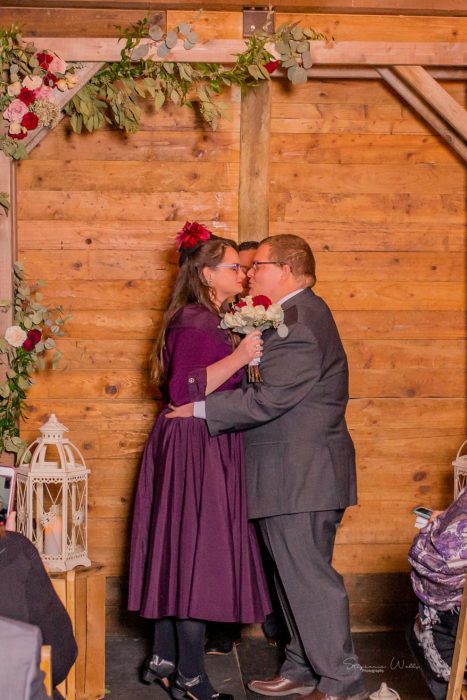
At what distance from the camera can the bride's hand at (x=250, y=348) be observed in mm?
3428

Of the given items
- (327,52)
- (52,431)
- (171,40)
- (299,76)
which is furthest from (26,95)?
(52,431)

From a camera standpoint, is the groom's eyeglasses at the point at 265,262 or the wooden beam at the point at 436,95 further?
the wooden beam at the point at 436,95

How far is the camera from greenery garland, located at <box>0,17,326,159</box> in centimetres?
382

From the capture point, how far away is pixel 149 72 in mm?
3889

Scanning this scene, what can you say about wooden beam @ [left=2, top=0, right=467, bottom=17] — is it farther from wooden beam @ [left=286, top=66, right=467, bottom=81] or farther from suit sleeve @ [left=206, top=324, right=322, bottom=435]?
suit sleeve @ [left=206, top=324, right=322, bottom=435]

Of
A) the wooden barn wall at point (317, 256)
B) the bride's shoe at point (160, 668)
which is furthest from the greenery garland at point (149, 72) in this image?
the bride's shoe at point (160, 668)

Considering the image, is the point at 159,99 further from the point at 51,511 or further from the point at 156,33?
the point at 51,511

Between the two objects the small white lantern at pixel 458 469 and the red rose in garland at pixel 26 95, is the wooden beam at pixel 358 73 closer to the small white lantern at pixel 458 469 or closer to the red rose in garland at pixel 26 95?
the red rose in garland at pixel 26 95

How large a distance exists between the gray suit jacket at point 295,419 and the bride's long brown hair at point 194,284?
0.30 meters

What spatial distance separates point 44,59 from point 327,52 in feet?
3.76

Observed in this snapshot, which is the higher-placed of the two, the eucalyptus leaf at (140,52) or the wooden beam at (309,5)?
the wooden beam at (309,5)

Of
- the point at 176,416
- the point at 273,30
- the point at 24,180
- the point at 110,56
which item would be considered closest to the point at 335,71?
the point at 273,30

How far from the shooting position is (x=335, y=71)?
428 centimetres

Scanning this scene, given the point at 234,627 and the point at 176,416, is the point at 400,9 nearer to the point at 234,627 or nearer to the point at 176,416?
the point at 176,416
